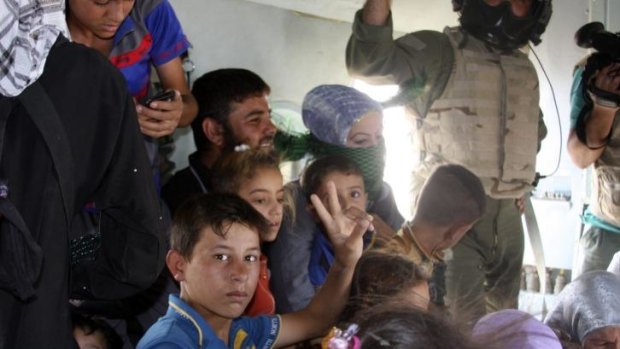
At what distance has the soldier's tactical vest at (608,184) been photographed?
6.16 feet

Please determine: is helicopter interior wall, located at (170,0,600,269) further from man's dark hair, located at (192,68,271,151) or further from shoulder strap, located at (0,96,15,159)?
shoulder strap, located at (0,96,15,159)

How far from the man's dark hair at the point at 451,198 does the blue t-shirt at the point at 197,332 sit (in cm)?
58

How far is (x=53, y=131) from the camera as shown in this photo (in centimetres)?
67

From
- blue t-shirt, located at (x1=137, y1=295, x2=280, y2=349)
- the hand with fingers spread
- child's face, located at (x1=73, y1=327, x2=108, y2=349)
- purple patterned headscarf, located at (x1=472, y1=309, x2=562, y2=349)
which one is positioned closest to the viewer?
purple patterned headscarf, located at (x1=472, y1=309, x2=562, y2=349)

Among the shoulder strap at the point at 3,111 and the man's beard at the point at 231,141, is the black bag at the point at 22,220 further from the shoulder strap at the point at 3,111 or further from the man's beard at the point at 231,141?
the man's beard at the point at 231,141

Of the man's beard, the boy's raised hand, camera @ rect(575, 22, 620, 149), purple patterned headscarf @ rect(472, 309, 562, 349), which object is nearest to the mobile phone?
the boy's raised hand

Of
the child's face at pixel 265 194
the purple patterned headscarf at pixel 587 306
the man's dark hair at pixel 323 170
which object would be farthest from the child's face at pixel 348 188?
the purple patterned headscarf at pixel 587 306

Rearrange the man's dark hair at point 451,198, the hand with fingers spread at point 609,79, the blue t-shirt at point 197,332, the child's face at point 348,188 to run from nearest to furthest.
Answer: the blue t-shirt at point 197,332
the child's face at point 348,188
the man's dark hair at point 451,198
the hand with fingers spread at point 609,79

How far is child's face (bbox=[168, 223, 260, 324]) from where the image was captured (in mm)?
1068

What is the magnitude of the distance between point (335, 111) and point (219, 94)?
26cm

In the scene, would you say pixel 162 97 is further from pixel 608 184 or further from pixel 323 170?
pixel 608 184

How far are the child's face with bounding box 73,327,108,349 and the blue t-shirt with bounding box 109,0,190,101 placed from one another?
0.40 meters

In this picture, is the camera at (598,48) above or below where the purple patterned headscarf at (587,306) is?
above

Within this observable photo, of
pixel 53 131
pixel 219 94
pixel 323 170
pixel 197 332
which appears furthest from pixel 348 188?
pixel 53 131
